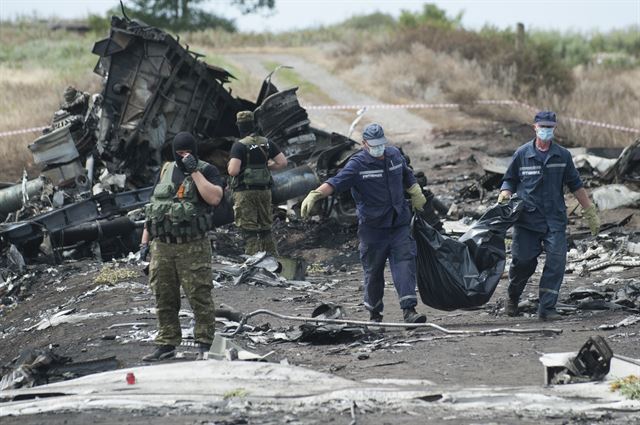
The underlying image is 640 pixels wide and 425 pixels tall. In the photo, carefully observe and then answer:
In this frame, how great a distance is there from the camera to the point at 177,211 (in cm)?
Answer: 794

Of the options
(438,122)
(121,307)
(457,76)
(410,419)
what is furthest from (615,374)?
(457,76)

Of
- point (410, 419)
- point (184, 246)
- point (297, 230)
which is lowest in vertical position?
point (297, 230)

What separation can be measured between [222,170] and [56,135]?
7.84 ft

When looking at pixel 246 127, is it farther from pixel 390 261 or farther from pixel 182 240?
pixel 182 240

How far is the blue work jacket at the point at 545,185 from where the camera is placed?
9.26m

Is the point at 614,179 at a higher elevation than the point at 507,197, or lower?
lower

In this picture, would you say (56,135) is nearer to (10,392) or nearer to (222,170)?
(222,170)

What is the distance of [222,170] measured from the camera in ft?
52.1

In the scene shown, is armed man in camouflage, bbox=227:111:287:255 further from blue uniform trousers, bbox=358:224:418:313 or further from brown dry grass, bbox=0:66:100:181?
brown dry grass, bbox=0:66:100:181

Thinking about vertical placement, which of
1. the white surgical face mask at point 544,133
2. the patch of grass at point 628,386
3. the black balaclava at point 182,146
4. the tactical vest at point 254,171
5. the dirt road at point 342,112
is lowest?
the dirt road at point 342,112

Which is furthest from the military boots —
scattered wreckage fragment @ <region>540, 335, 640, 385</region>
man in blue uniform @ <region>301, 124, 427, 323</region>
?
scattered wreckage fragment @ <region>540, 335, 640, 385</region>

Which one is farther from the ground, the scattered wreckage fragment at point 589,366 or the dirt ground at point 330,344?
the scattered wreckage fragment at point 589,366

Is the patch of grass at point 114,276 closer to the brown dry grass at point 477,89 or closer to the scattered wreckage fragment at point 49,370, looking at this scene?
the scattered wreckage fragment at point 49,370

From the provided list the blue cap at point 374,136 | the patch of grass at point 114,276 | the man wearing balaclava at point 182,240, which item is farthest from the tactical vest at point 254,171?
the man wearing balaclava at point 182,240
